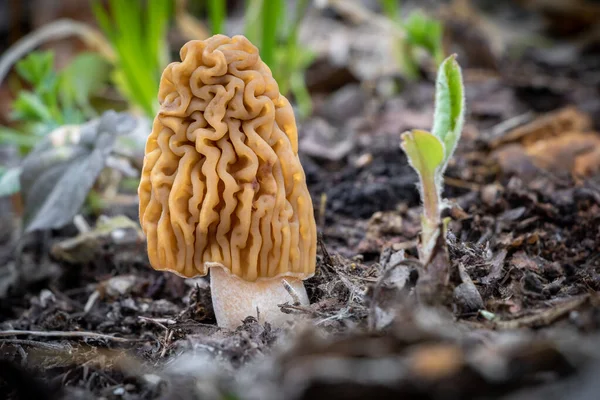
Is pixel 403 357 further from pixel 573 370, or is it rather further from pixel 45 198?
pixel 45 198

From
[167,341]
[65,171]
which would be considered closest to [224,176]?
[167,341]

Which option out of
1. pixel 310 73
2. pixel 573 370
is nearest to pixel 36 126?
pixel 310 73

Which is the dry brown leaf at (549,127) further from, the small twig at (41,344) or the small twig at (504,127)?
the small twig at (41,344)

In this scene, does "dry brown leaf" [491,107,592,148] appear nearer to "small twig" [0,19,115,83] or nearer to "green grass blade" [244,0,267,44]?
"green grass blade" [244,0,267,44]

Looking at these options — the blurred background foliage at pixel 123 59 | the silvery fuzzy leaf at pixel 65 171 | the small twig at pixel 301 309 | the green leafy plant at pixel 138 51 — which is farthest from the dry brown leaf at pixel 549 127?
the green leafy plant at pixel 138 51

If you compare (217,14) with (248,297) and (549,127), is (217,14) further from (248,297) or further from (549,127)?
(248,297)

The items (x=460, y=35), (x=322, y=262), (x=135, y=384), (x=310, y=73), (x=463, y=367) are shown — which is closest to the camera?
(x=463, y=367)
